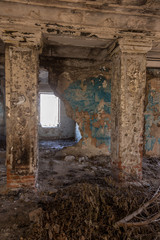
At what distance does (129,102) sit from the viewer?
298 cm

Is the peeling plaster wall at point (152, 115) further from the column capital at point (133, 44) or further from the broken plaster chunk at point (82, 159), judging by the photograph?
the column capital at point (133, 44)

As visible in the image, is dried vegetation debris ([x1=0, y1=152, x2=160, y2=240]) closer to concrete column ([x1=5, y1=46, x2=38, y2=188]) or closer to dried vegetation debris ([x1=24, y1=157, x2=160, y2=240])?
dried vegetation debris ([x1=24, y1=157, x2=160, y2=240])

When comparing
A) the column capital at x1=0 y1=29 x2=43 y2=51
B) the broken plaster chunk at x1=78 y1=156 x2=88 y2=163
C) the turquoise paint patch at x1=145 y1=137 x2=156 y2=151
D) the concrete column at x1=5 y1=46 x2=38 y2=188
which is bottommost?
the broken plaster chunk at x1=78 y1=156 x2=88 y2=163

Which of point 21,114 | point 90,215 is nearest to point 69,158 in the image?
point 21,114

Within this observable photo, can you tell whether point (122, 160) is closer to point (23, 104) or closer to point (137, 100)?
point (137, 100)

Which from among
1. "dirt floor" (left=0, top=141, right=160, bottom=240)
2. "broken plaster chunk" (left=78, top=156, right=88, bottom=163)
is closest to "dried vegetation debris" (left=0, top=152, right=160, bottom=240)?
"dirt floor" (left=0, top=141, right=160, bottom=240)

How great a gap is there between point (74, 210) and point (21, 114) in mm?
1611

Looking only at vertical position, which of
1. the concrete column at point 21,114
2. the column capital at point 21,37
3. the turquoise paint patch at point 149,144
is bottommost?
the turquoise paint patch at point 149,144

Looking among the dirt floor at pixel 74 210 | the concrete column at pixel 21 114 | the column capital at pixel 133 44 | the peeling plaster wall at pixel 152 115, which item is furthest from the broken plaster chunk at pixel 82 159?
the column capital at pixel 133 44

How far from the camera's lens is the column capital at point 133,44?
2.87m

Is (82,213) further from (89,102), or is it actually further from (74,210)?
(89,102)

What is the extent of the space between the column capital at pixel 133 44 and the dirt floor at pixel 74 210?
7.34 ft

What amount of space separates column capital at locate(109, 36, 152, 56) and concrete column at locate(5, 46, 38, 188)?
1.42 metres

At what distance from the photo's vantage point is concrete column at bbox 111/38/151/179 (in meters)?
2.93
